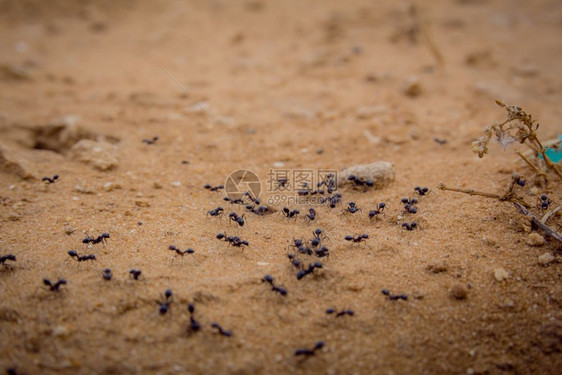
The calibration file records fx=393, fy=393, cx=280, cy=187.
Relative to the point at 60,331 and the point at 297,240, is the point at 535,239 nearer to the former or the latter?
the point at 297,240

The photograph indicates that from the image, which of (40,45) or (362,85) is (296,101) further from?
(40,45)

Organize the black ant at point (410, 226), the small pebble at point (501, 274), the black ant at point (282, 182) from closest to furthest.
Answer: the small pebble at point (501, 274)
the black ant at point (410, 226)
the black ant at point (282, 182)

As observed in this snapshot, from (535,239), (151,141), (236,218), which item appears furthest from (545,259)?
(151,141)

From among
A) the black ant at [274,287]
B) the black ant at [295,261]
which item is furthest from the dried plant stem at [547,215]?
the black ant at [274,287]

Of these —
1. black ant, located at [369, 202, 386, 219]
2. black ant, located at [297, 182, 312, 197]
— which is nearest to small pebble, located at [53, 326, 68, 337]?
black ant, located at [297, 182, 312, 197]

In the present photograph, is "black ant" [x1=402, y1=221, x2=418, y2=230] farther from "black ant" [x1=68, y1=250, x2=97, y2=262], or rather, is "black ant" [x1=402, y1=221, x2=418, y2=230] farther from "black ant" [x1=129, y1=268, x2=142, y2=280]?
"black ant" [x1=68, y1=250, x2=97, y2=262]

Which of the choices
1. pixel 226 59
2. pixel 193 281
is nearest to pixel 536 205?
pixel 193 281

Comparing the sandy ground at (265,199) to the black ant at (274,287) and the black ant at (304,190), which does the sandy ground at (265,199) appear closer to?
the black ant at (274,287)
